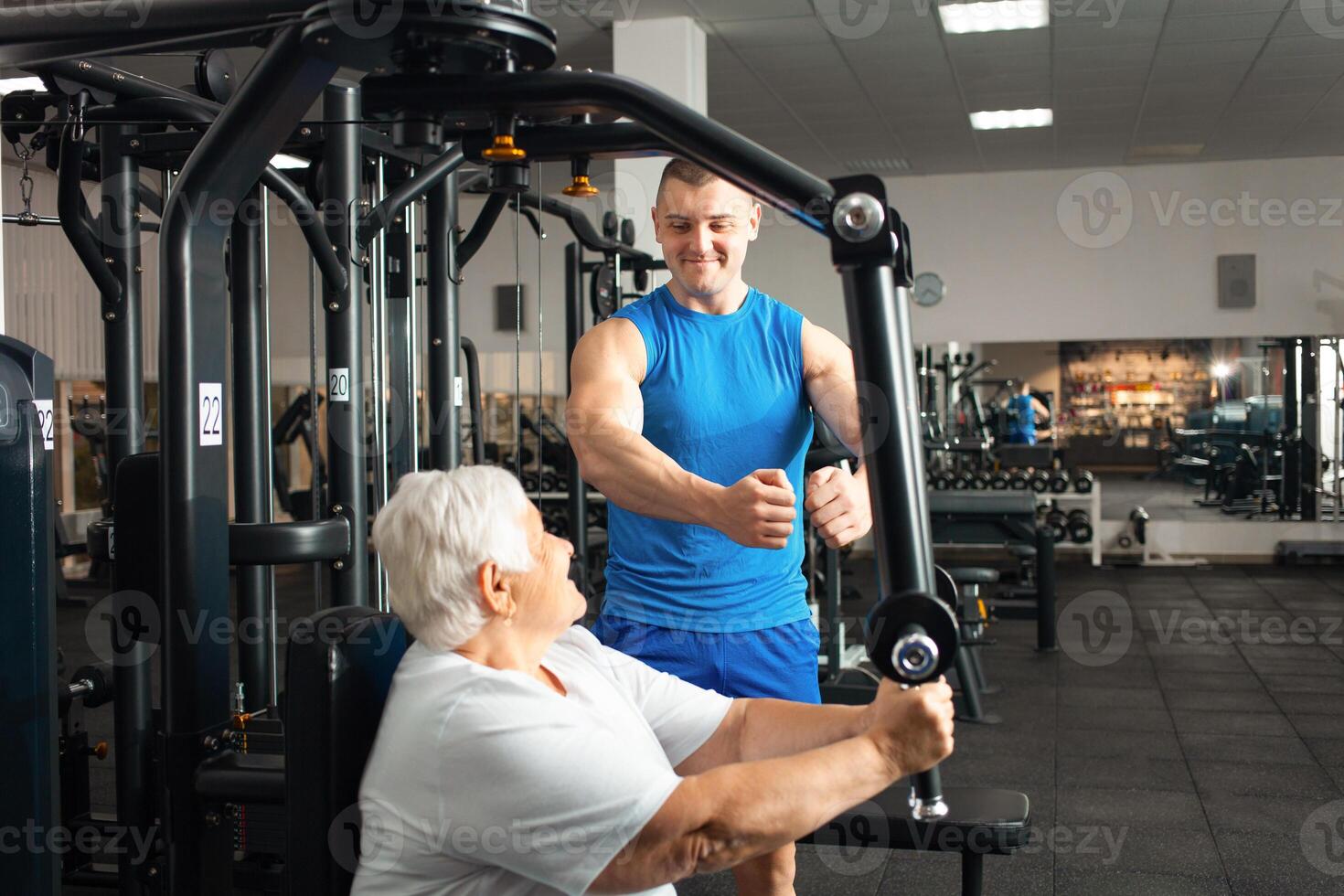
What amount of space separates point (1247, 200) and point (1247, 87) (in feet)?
6.61

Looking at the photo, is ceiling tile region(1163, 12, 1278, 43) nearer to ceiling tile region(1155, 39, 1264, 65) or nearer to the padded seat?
ceiling tile region(1155, 39, 1264, 65)

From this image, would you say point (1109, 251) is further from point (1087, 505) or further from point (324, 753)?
point (324, 753)

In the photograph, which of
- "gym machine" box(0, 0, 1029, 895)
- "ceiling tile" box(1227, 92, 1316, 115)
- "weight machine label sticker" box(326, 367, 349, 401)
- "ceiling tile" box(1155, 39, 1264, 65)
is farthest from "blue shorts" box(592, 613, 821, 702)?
"ceiling tile" box(1227, 92, 1316, 115)

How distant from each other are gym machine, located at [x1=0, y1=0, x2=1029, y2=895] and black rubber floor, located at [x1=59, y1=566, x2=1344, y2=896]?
134 cm

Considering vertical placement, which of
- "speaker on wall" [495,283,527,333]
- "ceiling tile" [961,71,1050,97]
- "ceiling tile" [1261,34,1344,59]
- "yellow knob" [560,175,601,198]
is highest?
"ceiling tile" [961,71,1050,97]

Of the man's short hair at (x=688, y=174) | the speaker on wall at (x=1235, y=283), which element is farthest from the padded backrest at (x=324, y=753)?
the speaker on wall at (x=1235, y=283)

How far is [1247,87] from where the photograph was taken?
6.36 meters

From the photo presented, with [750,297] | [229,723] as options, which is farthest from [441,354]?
[229,723]

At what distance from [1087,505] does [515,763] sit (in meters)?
7.59

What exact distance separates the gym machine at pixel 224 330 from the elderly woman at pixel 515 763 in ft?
0.22

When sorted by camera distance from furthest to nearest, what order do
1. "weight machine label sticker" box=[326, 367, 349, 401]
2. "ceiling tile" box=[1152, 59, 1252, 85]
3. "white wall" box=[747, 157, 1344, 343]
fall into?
"white wall" box=[747, 157, 1344, 343] < "ceiling tile" box=[1152, 59, 1252, 85] < "weight machine label sticker" box=[326, 367, 349, 401]

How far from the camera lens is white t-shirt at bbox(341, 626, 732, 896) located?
1.02 m

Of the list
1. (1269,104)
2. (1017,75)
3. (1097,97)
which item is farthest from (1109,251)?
(1017,75)

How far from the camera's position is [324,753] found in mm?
1116
